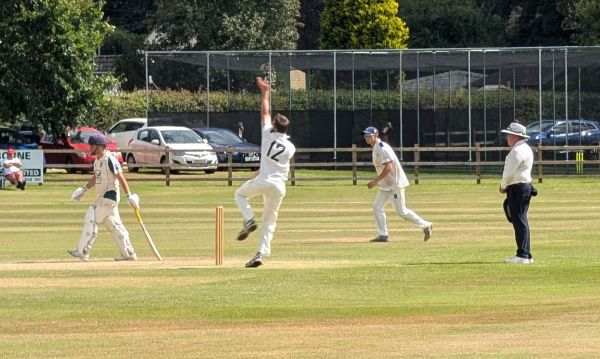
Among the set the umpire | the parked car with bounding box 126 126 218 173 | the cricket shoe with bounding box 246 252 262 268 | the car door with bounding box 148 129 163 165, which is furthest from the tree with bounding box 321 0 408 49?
the cricket shoe with bounding box 246 252 262 268

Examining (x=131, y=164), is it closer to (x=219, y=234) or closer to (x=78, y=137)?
(x=78, y=137)

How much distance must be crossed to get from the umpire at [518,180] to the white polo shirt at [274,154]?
9.34ft

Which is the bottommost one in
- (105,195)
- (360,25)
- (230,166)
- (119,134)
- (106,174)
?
(230,166)

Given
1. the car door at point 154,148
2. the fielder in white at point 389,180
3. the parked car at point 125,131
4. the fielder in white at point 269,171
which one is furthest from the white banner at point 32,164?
the fielder in white at point 269,171

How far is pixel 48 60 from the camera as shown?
49312 millimetres

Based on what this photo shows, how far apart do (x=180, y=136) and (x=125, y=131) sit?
6217 millimetres

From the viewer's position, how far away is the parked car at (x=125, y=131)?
183 ft

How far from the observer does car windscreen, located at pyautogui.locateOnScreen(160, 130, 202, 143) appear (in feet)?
168

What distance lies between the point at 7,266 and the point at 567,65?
3319 cm

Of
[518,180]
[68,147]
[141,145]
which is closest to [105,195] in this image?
[518,180]

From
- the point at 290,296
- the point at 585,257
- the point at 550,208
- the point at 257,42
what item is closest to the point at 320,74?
the point at 550,208

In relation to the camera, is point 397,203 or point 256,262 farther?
point 397,203

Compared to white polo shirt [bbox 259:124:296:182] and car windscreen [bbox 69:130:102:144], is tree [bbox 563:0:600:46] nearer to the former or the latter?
car windscreen [bbox 69:130:102:144]

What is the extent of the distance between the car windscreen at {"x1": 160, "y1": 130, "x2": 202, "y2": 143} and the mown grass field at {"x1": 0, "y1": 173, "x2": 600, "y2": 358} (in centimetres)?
2002
